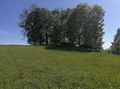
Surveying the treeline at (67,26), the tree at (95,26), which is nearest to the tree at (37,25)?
the treeline at (67,26)

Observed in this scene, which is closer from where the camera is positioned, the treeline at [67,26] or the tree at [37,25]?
the treeline at [67,26]

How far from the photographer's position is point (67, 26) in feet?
264

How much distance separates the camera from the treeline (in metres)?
77.9

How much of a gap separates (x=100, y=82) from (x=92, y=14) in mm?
61629

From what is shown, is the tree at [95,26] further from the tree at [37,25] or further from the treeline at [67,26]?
the tree at [37,25]

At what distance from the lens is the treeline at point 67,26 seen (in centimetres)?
7794

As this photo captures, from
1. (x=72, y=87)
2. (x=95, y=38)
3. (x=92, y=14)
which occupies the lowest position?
(x=72, y=87)

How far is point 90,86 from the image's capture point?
17.2 metres

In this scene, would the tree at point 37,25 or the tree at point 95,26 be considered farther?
the tree at point 37,25

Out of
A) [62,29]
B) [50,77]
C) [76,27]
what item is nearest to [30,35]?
[62,29]

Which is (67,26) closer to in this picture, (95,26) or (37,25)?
(95,26)

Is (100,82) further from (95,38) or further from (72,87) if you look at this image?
(95,38)

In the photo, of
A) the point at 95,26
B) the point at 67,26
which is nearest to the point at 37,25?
the point at 67,26

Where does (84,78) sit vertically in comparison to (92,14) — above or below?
below
